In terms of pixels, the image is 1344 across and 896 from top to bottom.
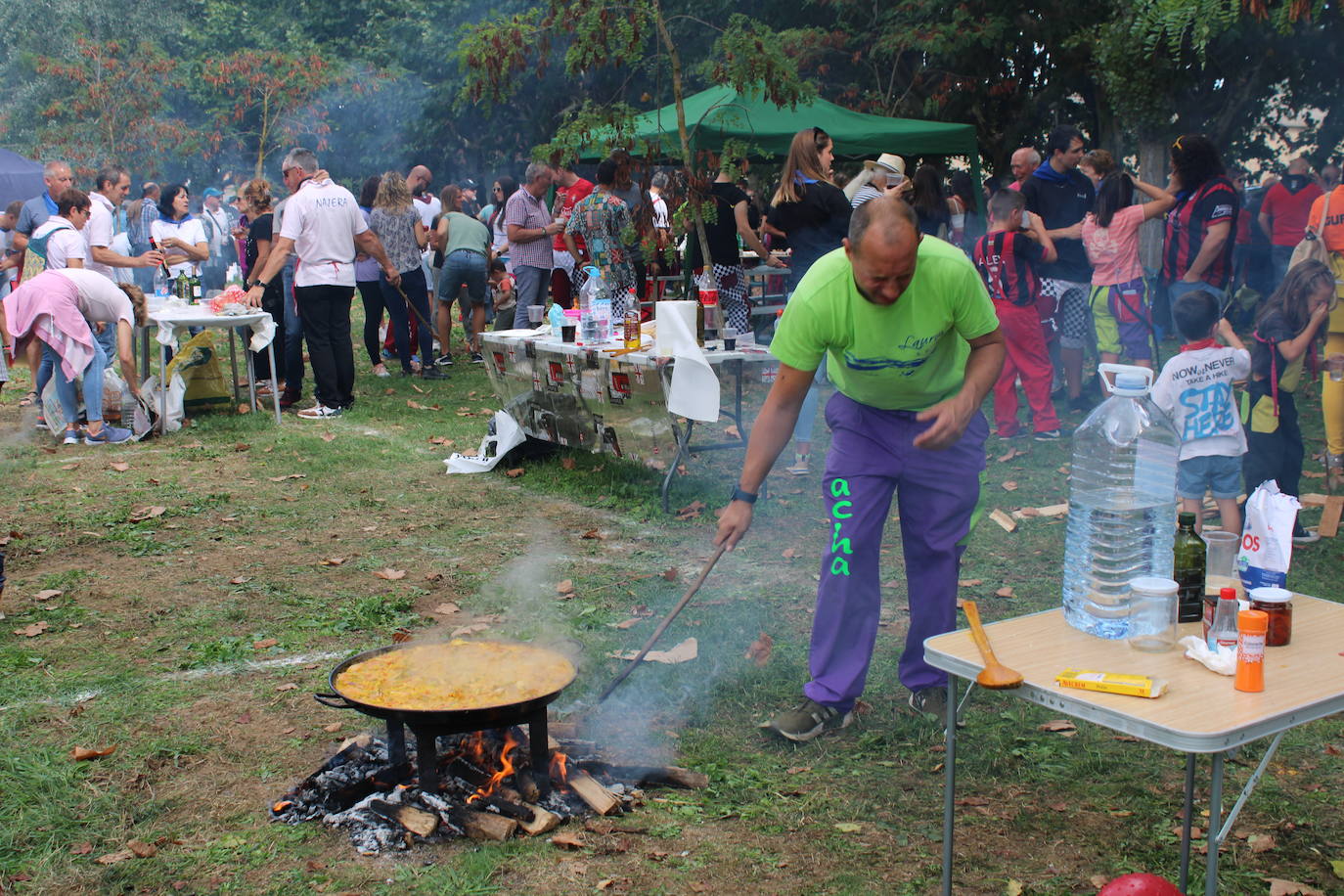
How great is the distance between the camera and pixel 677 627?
5.34 meters

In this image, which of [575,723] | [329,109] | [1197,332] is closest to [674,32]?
[329,109]

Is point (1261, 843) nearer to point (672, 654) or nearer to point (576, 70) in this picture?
point (672, 654)

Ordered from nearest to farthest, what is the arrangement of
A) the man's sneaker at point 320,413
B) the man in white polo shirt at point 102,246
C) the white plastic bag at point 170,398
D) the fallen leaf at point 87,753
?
the fallen leaf at point 87,753 → the white plastic bag at point 170,398 → the man in white polo shirt at point 102,246 → the man's sneaker at point 320,413

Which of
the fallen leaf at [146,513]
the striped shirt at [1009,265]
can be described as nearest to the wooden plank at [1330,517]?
the striped shirt at [1009,265]

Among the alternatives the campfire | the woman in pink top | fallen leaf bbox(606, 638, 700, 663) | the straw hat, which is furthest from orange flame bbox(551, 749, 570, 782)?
the woman in pink top

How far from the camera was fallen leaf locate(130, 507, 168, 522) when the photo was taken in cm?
734

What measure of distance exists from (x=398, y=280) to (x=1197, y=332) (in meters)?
8.08

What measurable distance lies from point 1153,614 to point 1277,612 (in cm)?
29

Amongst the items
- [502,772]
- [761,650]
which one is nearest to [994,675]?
[502,772]

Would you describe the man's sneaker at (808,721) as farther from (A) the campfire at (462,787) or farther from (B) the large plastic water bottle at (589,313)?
(B) the large plastic water bottle at (589,313)

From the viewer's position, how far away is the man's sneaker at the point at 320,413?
1045 cm

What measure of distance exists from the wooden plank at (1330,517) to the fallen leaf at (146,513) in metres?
7.13

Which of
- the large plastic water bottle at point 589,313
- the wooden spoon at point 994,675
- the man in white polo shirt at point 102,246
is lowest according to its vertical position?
the wooden spoon at point 994,675

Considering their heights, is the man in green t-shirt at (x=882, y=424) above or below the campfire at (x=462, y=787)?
above
